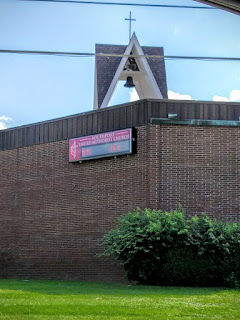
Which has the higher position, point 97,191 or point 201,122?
point 201,122

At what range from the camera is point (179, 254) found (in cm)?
2136

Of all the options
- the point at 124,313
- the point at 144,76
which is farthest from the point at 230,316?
the point at 144,76

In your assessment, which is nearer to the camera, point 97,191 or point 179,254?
point 179,254

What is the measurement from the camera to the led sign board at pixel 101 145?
2527 centimetres

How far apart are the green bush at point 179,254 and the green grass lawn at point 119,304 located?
2.03 m

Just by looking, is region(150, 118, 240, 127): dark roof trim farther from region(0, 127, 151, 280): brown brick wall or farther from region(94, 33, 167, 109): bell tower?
region(94, 33, 167, 109): bell tower

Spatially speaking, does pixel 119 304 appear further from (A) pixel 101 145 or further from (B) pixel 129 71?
(B) pixel 129 71

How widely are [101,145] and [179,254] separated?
634 cm

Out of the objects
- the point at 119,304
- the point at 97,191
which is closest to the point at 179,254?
the point at 97,191

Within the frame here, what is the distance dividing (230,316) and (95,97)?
32.3 m

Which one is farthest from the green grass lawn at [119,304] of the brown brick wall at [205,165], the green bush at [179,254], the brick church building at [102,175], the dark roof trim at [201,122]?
the dark roof trim at [201,122]

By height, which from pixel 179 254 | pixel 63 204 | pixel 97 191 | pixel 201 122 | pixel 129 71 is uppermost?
pixel 129 71

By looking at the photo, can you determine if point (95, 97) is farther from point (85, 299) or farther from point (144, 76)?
point (85, 299)

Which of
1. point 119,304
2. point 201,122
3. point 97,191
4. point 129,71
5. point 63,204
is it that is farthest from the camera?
point 129,71
